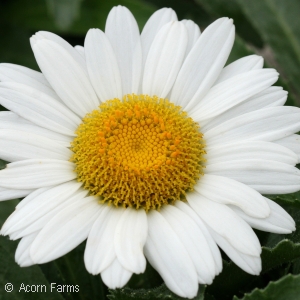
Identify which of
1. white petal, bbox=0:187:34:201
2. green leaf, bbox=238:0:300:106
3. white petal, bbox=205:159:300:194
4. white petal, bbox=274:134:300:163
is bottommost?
white petal, bbox=0:187:34:201

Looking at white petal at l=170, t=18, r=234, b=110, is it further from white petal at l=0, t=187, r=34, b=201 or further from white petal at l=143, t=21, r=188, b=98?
white petal at l=0, t=187, r=34, b=201

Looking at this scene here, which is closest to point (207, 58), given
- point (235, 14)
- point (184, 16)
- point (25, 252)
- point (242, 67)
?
point (242, 67)

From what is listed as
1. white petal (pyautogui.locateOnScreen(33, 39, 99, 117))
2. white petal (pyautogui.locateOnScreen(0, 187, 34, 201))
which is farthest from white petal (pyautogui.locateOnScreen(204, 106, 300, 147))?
white petal (pyautogui.locateOnScreen(0, 187, 34, 201))

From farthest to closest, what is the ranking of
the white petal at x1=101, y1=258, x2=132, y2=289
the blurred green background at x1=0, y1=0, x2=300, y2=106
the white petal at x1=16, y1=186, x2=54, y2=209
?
1. the blurred green background at x1=0, y1=0, x2=300, y2=106
2. the white petal at x1=16, y1=186, x2=54, y2=209
3. the white petal at x1=101, y1=258, x2=132, y2=289

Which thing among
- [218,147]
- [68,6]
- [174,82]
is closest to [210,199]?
[218,147]

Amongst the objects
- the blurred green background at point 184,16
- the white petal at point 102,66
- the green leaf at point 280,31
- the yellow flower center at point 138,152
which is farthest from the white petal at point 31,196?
the green leaf at point 280,31

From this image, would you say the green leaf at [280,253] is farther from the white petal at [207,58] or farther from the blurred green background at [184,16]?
the blurred green background at [184,16]
